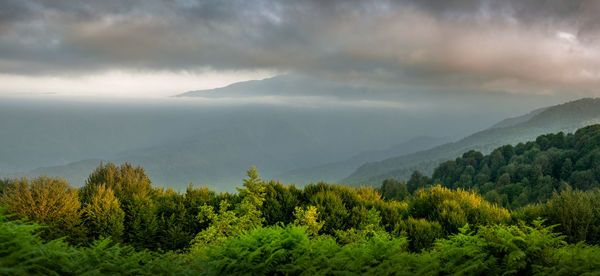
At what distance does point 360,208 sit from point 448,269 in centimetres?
581

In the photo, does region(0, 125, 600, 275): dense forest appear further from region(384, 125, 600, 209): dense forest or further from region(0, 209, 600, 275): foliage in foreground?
region(384, 125, 600, 209): dense forest

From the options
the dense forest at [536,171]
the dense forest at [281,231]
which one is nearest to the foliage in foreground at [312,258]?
the dense forest at [281,231]

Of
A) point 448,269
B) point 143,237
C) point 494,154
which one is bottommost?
point 494,154

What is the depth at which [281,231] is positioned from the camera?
6.52 meters

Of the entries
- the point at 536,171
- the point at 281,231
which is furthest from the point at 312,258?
the point at 536,171

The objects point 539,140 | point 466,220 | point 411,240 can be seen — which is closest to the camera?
point 411,240

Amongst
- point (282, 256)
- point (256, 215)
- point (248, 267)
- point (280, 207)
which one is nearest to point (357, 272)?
point (282, 256)

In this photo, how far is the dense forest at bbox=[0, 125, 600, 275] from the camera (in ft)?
17.0

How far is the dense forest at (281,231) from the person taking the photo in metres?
5.20

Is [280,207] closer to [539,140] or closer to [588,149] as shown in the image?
[588,149]

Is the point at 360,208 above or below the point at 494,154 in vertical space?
above

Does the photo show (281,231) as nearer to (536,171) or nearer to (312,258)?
(312,258)

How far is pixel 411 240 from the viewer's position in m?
9.03

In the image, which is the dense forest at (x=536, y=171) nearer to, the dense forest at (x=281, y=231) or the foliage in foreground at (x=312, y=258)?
the dense forest at (x=281, y=231)
